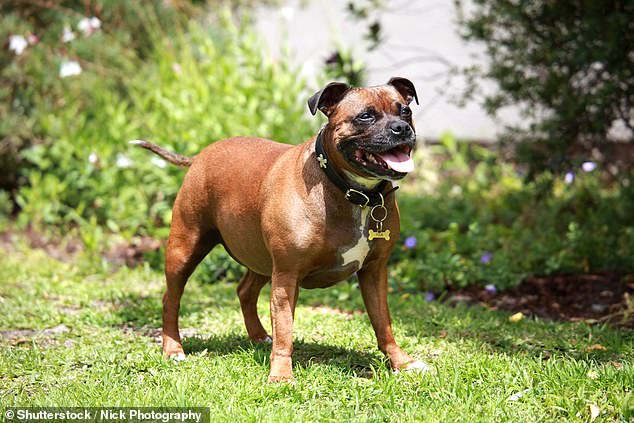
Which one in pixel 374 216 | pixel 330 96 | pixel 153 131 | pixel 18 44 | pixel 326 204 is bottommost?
pixel 153 131

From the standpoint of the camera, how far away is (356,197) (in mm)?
3889

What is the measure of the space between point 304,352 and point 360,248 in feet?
3.03

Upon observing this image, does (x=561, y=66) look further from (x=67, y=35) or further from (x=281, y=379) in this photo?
(x=67, y=35)

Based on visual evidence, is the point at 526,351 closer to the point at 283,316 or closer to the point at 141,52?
the point at 283,316

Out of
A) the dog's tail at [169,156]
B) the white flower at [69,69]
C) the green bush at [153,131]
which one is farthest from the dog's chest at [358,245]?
the white flower at [69,69]

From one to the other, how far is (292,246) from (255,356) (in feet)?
2.64

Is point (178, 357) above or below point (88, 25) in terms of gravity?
below

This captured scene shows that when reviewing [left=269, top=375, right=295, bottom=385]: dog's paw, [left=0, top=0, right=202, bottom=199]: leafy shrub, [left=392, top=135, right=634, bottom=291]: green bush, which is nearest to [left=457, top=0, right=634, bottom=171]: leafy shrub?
[left=392, top=135, right=634, bottom=291]: green bush

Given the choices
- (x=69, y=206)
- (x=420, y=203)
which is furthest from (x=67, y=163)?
(x=420, y=203)

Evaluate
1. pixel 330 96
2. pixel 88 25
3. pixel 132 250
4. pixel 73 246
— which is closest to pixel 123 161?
pixel 132 250

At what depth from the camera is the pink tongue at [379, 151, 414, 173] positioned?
3668mm

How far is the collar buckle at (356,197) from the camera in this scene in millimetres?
3875

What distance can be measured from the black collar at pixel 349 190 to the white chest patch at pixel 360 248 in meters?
0.07

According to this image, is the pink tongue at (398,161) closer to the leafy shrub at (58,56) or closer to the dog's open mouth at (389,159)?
the dog's open mouth at (389,159)
